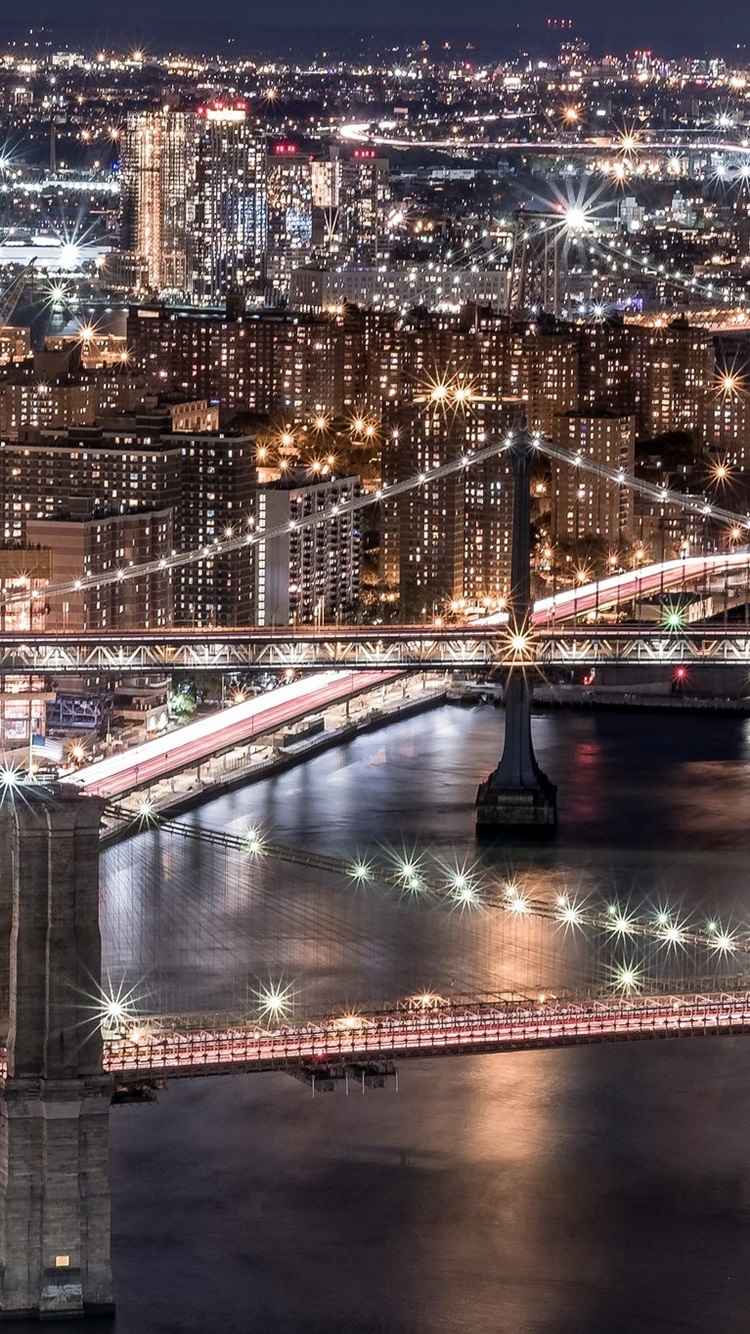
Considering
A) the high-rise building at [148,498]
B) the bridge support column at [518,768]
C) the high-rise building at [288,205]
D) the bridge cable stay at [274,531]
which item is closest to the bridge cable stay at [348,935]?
the bridge support column at [518,768]

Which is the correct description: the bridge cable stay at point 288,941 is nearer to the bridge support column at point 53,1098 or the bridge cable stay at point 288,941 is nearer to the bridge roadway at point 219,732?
Result: the bridge roadway at point 219,732

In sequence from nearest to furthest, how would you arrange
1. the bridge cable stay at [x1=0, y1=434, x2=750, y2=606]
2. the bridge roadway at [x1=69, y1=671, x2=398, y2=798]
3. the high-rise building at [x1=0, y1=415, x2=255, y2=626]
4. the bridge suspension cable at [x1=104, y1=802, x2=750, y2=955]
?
1. the bridge suspension cable at [x1=104, y1=802, x2=750, y2=955]
2. the bridge roadway at [x1=69, y1=671, x2=398, y2=798]
3. the bridge cable stay at [x1=0, y1=434, x2=750, y2=606]
4. the high-rise building at [x1=0, y1=415, x2=255, y2=626]

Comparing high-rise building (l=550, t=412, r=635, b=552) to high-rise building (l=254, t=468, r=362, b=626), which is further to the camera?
high-rise building (l=550, t=412, r=635, b=552)

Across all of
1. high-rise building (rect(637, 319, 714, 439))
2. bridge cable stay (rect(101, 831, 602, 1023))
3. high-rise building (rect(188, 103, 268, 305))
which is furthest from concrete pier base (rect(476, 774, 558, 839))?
high-rise building (rect(188, 103, 268, 305))

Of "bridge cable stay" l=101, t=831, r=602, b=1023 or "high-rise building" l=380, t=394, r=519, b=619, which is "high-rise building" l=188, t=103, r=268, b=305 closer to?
"high-rise building" l=380, t=394, r=519, b=619

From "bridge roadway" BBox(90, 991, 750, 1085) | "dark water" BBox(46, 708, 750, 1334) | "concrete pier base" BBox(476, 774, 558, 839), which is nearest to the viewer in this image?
"dark water" BBox(46, 708, 750, 1334)

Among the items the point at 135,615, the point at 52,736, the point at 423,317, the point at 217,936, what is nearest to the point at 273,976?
the point at 217,936

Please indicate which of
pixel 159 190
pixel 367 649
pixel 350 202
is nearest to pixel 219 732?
pixel 367 649
